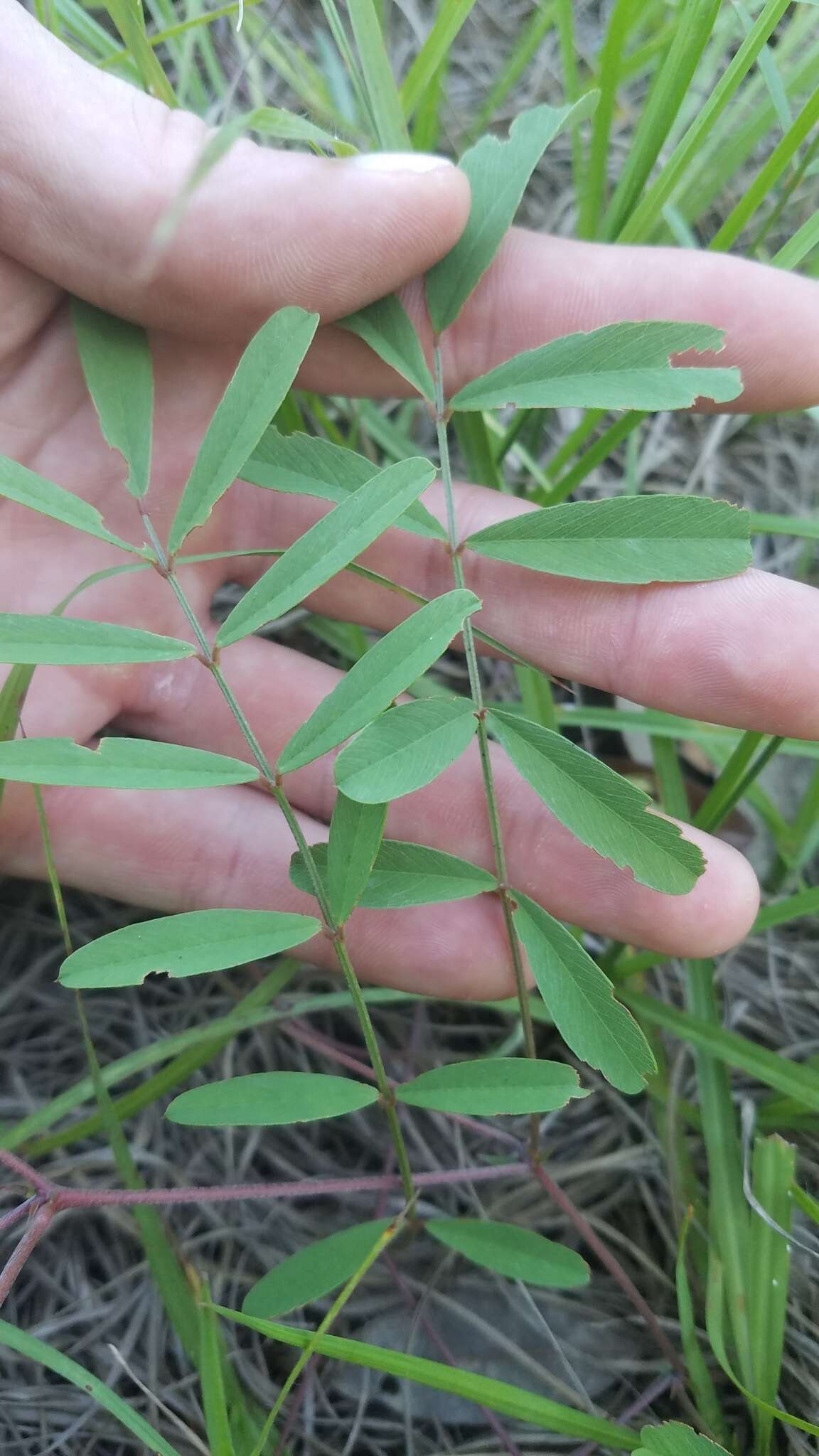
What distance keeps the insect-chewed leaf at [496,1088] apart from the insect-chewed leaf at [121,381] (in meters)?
0.69

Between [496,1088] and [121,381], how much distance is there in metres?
0.86

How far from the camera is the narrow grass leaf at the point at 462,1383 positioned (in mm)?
957

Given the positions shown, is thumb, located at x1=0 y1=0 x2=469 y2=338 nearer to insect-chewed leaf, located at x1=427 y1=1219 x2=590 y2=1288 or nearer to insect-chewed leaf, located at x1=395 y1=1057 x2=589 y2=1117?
insect-chewed leaf, located at x1=395 y1=1057 x2=589 y2=1117

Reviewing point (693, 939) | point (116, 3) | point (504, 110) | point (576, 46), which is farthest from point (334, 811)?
point (576, 46)

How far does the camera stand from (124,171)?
1106 mm

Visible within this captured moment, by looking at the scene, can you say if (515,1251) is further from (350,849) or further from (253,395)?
(253,395)

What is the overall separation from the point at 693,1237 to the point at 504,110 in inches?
81.7

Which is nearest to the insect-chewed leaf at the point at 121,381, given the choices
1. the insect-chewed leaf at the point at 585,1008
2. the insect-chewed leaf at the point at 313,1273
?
the insect-chewed leaf at the point at 585,1008

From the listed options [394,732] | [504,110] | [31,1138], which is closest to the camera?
[394,732]

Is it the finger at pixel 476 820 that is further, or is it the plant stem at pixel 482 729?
the finger at pixel 476 820

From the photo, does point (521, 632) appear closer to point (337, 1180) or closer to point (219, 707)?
point (219, 707)

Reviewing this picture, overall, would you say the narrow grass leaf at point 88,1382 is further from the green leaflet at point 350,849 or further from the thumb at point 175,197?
the thumb at point 175,197

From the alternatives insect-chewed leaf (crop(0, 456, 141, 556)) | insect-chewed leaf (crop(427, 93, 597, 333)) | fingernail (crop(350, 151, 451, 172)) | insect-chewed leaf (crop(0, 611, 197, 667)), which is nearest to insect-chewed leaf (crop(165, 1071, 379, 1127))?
insect-chewed leaf (crop(0, 611, 197, 667))

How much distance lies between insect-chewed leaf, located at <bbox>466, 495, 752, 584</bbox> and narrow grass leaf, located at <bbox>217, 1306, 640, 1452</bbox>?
0.80 metres
